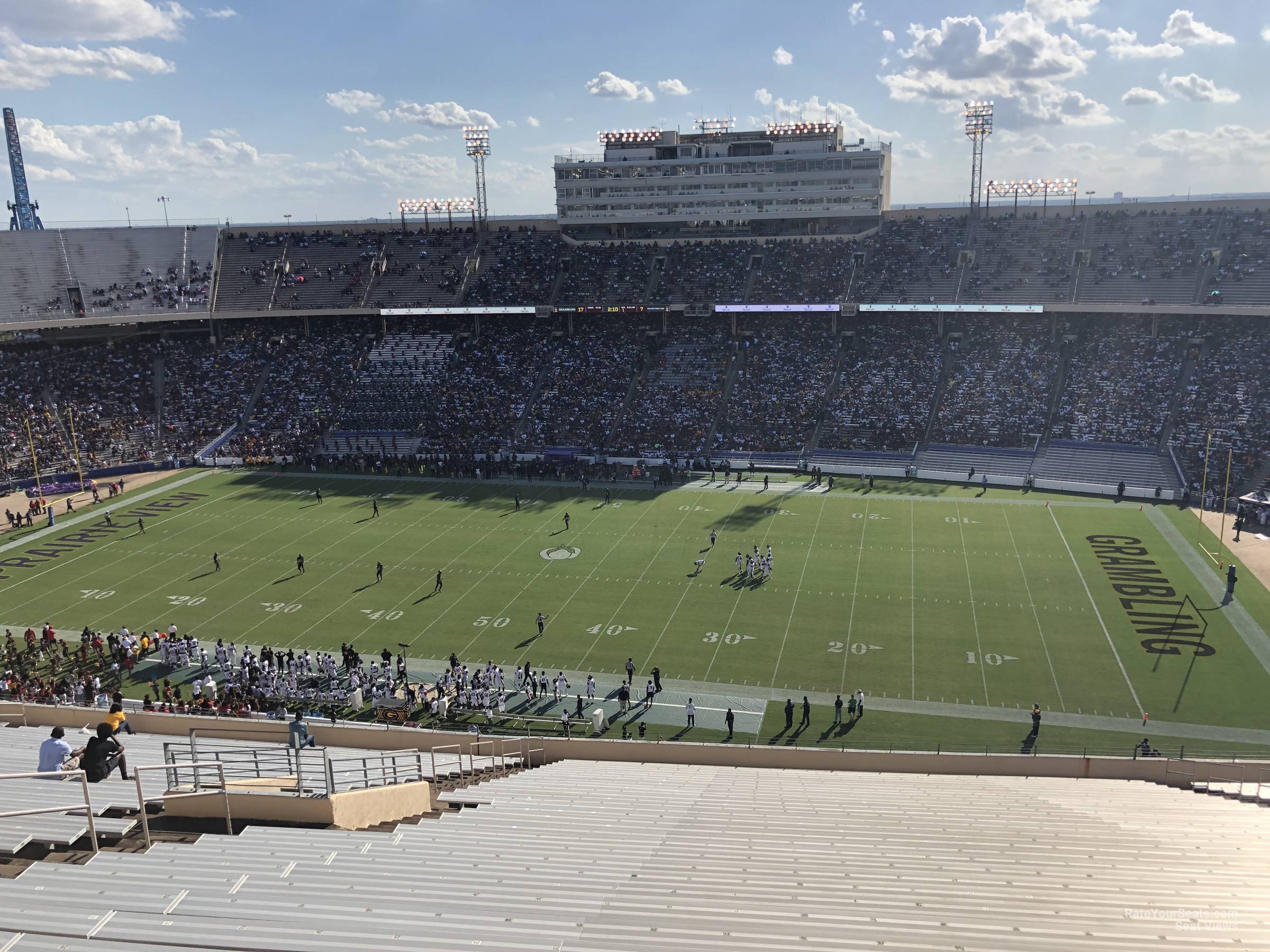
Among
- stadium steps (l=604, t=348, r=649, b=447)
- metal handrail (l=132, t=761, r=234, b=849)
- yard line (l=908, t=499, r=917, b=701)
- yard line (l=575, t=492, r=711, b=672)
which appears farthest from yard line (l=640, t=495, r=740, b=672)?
stadium steps (l=604, t=348, r=649, b=447)

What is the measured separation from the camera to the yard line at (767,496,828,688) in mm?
24945

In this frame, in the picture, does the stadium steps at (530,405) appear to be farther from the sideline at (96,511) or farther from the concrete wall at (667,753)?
the concrete wall at (667,753)

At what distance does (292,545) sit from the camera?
3588 cm

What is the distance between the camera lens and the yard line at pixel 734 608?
82.6 feet

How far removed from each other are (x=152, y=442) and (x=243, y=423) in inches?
184

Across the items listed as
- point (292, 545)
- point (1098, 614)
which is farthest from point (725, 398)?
point (1098, 614)

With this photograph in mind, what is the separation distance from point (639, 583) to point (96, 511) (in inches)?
1027

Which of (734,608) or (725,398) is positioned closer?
(734,608)

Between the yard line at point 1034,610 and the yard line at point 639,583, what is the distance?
1051 cm

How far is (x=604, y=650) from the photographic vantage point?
26266mm

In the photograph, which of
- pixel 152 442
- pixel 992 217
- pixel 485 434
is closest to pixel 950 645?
pixel 485 434

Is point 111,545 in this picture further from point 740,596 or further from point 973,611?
point 973,611

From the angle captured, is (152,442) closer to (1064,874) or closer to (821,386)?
(821,386)

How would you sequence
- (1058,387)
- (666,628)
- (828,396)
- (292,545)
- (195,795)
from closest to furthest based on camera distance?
(195,795), (666,628), (292,545), (1058,387), (828,396)
